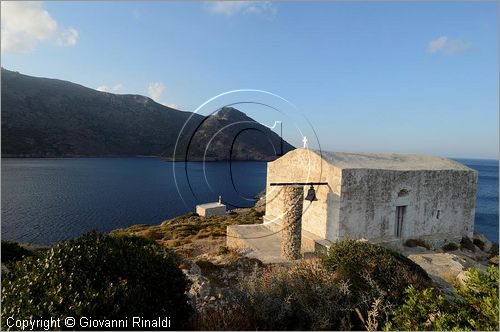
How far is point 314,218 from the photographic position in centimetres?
1722

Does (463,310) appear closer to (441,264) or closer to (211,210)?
(441,264)

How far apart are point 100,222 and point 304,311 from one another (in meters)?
52.0

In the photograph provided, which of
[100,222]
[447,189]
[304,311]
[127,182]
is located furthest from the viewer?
[127,182]

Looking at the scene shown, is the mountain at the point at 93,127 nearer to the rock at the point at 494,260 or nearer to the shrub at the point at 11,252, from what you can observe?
the rock at the point at 494,260

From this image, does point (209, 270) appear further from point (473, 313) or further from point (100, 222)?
point (100, 222)

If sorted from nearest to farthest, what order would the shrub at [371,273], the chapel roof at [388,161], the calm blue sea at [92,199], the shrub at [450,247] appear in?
the shrub at [371,273], the chapel roof at [388,161], the shrub at [450,247], the calm blue sea at [92,199]

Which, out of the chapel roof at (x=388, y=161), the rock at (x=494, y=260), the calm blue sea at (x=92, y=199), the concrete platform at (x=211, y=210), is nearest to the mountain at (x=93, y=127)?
the calm blue sea at (x=92, y=199)

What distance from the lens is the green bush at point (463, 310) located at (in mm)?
5500

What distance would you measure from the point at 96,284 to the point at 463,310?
6949mm

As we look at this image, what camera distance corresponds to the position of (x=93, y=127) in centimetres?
15750

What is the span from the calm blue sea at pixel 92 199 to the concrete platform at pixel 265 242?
8369 millimetres

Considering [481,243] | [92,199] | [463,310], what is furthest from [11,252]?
[92,199]

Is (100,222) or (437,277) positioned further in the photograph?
(100,222)

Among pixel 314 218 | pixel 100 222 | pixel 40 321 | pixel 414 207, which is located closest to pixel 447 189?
pixel 414 207
